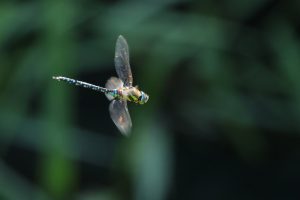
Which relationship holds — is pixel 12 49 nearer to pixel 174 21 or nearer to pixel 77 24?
pixel 77 24

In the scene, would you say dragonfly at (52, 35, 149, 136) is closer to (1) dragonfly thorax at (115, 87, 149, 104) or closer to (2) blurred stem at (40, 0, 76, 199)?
(1) dragonfly thorax at (115, 87, 149, 104)

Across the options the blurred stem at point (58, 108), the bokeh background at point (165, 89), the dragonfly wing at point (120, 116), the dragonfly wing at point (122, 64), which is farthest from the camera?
the bokeh background at point (165, 89)

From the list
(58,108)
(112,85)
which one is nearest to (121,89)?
(112,85)

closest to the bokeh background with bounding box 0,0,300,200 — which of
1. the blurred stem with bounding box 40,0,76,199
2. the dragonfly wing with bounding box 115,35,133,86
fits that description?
the blurred stem with bounding box 40,0,76,199

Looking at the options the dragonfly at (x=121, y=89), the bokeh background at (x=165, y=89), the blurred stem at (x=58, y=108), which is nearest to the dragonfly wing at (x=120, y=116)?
the dragonfly at (x=121, y=89)

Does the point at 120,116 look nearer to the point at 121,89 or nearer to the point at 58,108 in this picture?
the point at 121,89

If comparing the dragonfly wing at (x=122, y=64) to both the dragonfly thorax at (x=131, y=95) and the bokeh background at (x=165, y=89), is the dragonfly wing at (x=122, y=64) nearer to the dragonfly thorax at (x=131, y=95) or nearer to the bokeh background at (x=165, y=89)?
the dragonfly thorax at (x=131, y=95)
